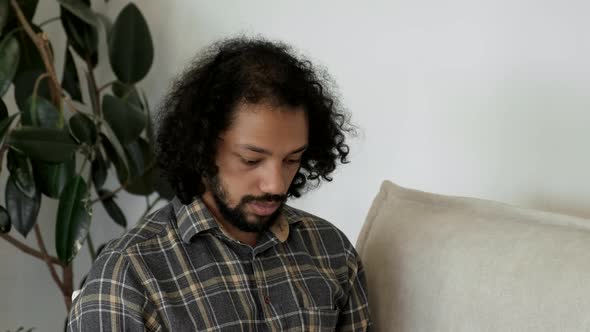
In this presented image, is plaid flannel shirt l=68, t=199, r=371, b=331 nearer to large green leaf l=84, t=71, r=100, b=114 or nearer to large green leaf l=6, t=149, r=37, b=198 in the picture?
large green leaf l=6, t=149, r=37, b=198

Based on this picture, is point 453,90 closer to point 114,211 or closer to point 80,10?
point 80,10

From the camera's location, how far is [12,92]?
1.90m

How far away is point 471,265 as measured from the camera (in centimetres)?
99

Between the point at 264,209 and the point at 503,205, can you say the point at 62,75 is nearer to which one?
the point at 264,209

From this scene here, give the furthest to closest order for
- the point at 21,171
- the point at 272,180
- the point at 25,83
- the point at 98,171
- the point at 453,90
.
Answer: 1. the point at 98,171
2. the point at 25,83
3. the point at 21,171
4. the point at 453,90
5. the point at 272,180

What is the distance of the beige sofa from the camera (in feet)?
2.93

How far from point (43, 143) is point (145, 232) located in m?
0.58

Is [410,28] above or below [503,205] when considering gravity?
above

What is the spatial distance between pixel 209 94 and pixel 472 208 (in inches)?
17.2

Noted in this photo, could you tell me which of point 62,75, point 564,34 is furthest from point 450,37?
point 62,75

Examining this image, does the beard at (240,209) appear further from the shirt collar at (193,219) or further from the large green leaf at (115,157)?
the large green leaf at (115,157)

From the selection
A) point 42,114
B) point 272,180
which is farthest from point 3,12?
point 272,180

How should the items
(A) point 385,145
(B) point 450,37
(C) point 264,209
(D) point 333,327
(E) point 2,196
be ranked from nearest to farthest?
(C) point 264,209 < (D) point 333,327 < (B) point 450,37 < (A) point 385,145 < (E) point 2,196

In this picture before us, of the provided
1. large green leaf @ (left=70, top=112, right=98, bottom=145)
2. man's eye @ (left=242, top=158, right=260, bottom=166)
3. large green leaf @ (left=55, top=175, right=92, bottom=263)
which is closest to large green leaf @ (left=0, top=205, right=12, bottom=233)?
large green leaf @ (left=55, top=175, right=92, bottom=263)
